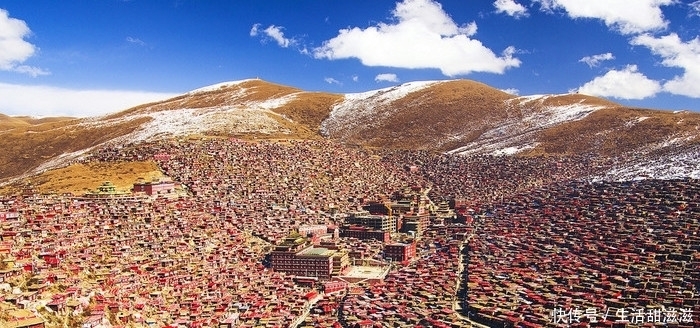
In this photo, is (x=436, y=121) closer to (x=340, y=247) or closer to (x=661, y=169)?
(x=661, y=169)

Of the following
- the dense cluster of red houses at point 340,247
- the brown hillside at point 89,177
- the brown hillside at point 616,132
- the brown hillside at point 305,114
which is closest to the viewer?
the dense cluster of red houses at point 340,247

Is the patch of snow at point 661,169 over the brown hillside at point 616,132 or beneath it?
beneath

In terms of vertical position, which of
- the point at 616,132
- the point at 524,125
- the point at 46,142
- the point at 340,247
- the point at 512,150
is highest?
the point at 524,125

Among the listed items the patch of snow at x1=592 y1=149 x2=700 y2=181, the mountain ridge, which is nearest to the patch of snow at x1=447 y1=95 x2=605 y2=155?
the mountain ridge

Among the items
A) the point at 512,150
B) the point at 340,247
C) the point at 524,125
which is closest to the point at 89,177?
the point at 340,247

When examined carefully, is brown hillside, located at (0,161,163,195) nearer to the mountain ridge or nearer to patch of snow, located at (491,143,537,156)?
the mountain ridge

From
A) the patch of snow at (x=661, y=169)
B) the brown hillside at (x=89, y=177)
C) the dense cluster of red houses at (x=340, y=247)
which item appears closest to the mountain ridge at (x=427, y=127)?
the patch of snow at (x=661, y=169)

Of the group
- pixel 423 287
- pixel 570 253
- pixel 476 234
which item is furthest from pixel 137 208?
pixel 570 253

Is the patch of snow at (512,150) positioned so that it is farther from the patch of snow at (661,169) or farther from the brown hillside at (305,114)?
the brown hillside at (305,114)
